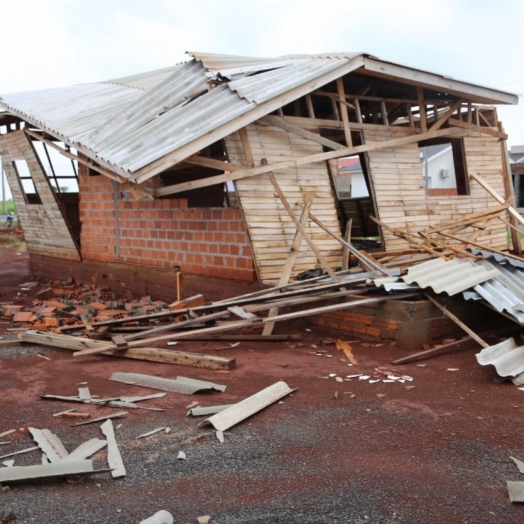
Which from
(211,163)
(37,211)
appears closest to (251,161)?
(211,163)

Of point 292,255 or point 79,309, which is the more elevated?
point 292,255

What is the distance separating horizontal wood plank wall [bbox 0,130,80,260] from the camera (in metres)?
14.9

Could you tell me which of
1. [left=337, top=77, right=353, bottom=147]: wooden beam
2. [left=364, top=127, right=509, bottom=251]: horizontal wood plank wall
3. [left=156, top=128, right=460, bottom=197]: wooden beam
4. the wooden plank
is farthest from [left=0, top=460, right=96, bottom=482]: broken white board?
[left=364, top=127, right=509, bottom=251]: horizontal wood plank wall

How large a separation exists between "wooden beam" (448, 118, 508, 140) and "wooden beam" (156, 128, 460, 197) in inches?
24.1

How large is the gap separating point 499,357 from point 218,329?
131 inches

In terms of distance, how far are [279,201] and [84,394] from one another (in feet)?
15.4

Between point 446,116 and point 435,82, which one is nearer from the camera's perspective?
point 435,82

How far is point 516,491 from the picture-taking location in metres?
3.96

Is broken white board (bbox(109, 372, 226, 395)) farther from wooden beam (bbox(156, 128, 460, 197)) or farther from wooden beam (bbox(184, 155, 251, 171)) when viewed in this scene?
wooden beam (bbox(184, 155, 251, 171))

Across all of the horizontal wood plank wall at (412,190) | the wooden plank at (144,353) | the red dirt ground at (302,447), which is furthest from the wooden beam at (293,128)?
the wooden plank at (144,353)

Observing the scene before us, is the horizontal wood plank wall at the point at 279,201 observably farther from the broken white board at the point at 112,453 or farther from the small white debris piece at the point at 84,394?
the broken white board at the point at 112,453

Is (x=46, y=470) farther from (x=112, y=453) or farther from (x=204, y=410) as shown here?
(x=204, y=410)

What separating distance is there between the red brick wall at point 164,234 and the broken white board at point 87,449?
518 centimetres

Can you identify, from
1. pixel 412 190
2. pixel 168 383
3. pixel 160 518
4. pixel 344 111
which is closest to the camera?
pixel 160 518
